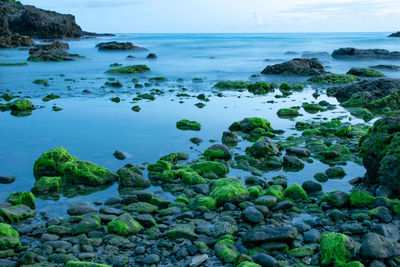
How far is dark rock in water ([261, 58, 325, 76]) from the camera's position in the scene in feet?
79.0

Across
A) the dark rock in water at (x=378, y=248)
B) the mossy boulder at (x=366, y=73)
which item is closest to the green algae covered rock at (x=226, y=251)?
the dark rock in water at (x=378, y=248)

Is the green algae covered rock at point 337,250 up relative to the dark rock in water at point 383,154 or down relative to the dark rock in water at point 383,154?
down

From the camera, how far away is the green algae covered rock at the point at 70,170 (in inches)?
260

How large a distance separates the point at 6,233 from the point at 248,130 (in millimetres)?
6745

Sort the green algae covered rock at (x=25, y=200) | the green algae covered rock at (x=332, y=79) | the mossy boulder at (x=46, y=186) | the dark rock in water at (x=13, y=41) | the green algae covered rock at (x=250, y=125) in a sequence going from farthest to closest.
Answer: the dark rock in water at (x=13, y=41), the green algae covered rock at (x=332, y=79), the green algae covered rock at (x=250, y=125), the mossy boulder at (x=46, y=186), the green algae covered rock at (x=25, y=200)

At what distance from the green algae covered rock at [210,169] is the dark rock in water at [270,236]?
249cm

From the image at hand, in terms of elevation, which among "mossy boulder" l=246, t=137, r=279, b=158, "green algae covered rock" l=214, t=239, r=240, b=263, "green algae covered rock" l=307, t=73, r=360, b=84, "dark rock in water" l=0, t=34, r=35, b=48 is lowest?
"green algae covered rock" l=214, t=239, r=240, b=263

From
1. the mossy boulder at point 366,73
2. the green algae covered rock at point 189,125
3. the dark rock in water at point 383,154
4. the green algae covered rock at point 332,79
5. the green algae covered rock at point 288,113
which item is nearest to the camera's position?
the dark rock in water at point 383,154

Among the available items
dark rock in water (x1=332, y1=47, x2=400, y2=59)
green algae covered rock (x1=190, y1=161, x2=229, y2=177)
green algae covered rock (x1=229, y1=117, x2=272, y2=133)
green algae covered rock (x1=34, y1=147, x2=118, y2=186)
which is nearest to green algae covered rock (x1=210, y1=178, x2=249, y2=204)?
green algae covered rock (x1=190, y1=161, x2=229, y2=177)

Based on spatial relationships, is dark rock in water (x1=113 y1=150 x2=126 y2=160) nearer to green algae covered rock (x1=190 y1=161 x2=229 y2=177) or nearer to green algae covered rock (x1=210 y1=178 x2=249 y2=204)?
green algae covered rock (x1=190 y1=161 x2=229 y2=177)

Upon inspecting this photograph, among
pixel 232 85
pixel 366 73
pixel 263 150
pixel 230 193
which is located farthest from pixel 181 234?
pixel 366 73

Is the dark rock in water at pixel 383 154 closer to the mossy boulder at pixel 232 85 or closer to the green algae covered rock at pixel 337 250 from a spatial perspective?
the green algae covered rock at pixel 337 250

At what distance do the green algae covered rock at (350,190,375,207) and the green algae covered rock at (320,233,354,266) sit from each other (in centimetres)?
141

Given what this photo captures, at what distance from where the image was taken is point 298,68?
24.5 metres
